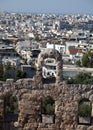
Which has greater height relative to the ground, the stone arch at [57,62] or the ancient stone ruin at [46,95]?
the stone arch at [57,62]

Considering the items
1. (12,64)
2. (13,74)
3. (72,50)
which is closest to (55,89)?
(13,74)

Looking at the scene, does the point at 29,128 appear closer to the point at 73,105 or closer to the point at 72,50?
the point at 73,105

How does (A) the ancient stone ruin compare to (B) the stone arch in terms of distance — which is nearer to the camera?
(A) the ancient stone ruin

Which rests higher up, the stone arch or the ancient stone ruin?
the stone arch

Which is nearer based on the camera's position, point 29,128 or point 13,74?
point 29,128

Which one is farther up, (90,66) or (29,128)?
Result: (29,128)

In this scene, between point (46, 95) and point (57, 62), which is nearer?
point (46, 95)

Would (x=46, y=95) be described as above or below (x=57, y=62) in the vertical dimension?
below

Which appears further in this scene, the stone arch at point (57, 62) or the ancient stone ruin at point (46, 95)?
the stone arch at point (57, 62)
